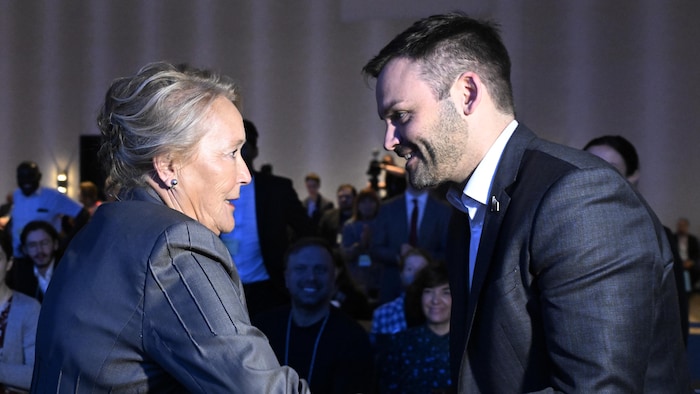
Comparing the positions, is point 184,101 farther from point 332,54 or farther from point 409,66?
point 332,54

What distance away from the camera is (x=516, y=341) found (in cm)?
138

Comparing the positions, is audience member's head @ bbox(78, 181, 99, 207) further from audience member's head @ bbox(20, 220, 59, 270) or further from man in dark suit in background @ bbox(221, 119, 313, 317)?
man in dark suit in background @ bbox(221, 119, 313, 317)

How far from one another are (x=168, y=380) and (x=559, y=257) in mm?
592

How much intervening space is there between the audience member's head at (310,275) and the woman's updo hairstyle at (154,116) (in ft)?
7.30

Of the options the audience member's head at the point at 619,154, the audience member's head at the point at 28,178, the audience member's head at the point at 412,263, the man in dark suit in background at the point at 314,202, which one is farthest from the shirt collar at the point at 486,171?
the man in dark suit in background at the point at 314,202

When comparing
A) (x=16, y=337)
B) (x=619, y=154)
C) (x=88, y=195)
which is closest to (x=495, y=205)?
(x=619, y=154)

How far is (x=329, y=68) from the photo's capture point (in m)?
11.3

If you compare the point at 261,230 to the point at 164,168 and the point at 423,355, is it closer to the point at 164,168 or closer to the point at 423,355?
the point at 423,355

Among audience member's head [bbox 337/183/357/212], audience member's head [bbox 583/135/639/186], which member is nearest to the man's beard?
audience member's head [bbox 583/135/639/186]

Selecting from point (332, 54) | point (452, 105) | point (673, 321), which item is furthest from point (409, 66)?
point (332, 54)

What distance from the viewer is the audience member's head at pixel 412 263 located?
15.5 ft

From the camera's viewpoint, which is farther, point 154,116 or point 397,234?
point 397,234

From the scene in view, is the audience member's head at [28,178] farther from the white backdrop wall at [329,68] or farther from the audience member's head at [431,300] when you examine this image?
the white backdrop wall at [329,68]

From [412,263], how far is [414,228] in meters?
0.77
